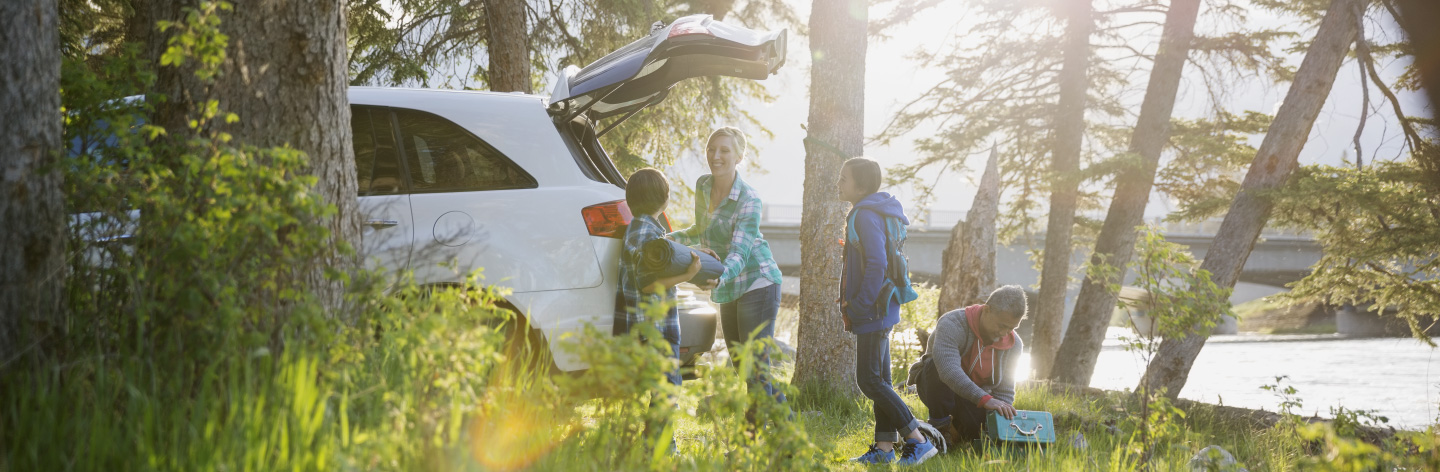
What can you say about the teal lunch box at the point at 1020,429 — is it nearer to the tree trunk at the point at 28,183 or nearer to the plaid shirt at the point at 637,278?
the plaid shirt at the point at 637,278

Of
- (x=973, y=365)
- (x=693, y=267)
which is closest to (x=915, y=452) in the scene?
(x=973, y=365)

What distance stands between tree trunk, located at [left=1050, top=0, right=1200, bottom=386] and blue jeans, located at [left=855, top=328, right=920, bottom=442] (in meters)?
8.33

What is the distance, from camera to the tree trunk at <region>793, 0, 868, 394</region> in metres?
6.20

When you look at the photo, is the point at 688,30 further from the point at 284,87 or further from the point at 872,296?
the point at 284,87

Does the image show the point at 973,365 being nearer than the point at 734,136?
No

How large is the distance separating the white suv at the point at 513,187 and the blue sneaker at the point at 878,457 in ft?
3.22

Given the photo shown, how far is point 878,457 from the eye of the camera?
13.3 feet

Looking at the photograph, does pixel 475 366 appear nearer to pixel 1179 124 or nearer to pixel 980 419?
pixel 980 419

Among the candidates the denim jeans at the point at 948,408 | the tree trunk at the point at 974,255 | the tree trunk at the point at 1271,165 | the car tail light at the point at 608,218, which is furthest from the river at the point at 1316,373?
the car tail light at the point at 608,218

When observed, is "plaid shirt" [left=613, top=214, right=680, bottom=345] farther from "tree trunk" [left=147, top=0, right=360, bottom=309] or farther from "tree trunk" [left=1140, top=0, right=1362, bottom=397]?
"tree trunk" [left=1140, top=0, right=1362, bottom=397]

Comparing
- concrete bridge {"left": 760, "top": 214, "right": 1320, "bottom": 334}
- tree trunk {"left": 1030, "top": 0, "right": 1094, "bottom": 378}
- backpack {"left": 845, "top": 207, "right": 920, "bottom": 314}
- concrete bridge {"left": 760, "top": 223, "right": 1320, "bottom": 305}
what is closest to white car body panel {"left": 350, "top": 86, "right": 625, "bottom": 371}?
backpack {"left": 845, "top": 207, "right": 920, "bottom": 314}

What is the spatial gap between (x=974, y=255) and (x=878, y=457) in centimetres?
894

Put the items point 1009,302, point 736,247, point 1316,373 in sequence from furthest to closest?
point 1316,373, point 1009,302, point 736,247

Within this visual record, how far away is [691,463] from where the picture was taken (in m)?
2.60
